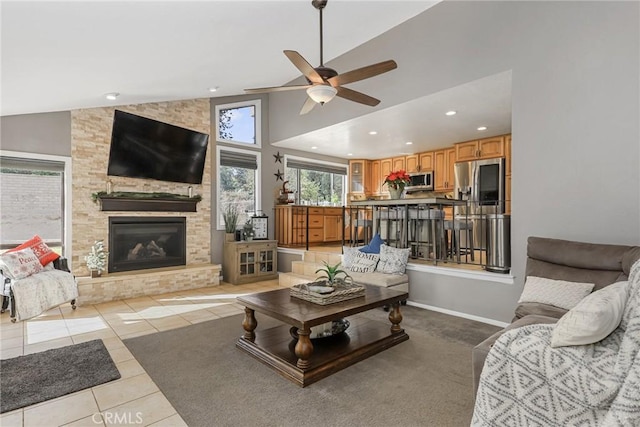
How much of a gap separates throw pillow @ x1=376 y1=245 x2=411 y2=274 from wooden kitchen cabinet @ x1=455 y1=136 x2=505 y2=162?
2.86m

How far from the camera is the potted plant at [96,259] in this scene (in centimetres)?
452

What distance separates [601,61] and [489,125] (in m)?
2.32

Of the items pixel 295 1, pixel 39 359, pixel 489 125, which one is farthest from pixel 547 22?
pixel 39 359

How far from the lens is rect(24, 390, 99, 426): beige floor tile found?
1.90 metres

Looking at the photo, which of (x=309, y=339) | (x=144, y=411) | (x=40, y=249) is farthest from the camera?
(x=40, y=249)

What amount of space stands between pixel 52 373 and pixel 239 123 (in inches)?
199

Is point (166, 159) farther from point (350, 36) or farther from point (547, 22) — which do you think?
point (547, 22)

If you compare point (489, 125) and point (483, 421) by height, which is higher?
point (489, 125)

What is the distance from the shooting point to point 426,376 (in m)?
2.44

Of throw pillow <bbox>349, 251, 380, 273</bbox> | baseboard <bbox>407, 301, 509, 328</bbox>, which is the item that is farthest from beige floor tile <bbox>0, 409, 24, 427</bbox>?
baseboard <bbox>407, 301, 509, 328</bbox>

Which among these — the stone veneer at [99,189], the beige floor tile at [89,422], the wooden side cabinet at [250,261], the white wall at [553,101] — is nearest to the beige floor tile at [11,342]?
the stone veneer at [99,189]

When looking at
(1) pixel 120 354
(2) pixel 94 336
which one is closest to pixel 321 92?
(1) pixel 120 354

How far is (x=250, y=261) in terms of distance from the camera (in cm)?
600

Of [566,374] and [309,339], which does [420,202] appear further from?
[566,374]
